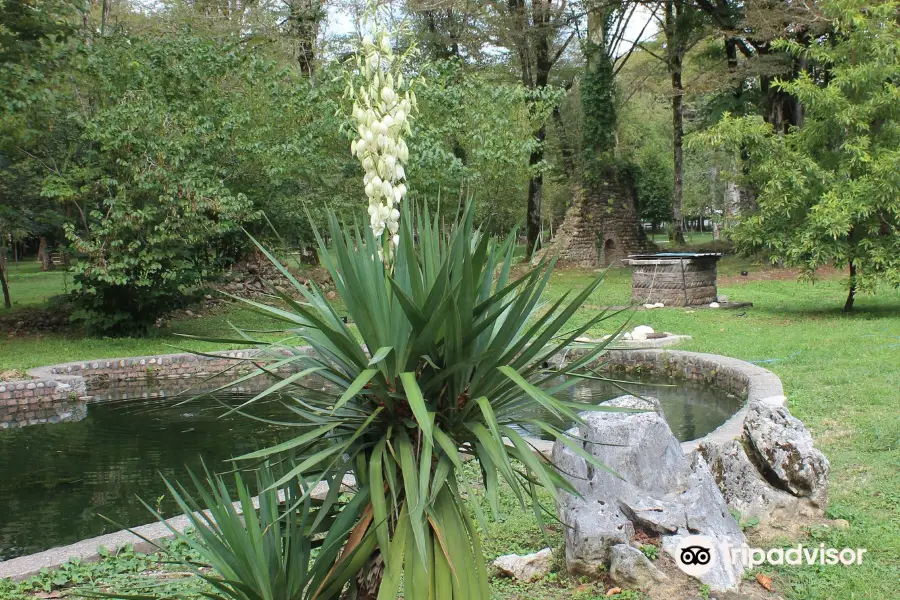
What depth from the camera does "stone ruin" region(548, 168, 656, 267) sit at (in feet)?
80.3

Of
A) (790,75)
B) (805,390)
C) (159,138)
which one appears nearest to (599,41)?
(790,75)

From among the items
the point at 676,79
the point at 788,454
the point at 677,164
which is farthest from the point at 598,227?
the point at 788,454

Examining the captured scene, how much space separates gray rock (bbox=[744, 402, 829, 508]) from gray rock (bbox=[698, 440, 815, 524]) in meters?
0.06

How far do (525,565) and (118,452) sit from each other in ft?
17.5

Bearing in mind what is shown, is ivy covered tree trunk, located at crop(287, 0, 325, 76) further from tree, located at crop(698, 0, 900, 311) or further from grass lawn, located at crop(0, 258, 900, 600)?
tree, located at crop(698, 0, 900, 311)

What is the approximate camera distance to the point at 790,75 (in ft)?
66.7

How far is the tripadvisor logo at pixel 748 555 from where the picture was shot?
3.27 metres

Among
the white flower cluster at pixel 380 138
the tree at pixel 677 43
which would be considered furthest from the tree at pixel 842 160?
the white flower cluster at pixel 380 138

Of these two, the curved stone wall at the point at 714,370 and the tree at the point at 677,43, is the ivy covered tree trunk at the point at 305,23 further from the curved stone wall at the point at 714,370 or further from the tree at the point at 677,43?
the curved stone wall at the point at 714,370

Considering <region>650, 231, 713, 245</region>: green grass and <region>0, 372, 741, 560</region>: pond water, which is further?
<region>650, 231, 713, 245</region>: green grass

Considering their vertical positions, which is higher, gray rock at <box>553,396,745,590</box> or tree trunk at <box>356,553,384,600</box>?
tree trunk at <box>356,553,384,600</box>

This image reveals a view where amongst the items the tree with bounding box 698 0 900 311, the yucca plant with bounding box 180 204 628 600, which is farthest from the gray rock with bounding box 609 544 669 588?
the tree with bounding box 698 0 900 311

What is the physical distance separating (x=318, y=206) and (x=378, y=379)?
46.3ft

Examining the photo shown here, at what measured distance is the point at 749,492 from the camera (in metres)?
4.02
